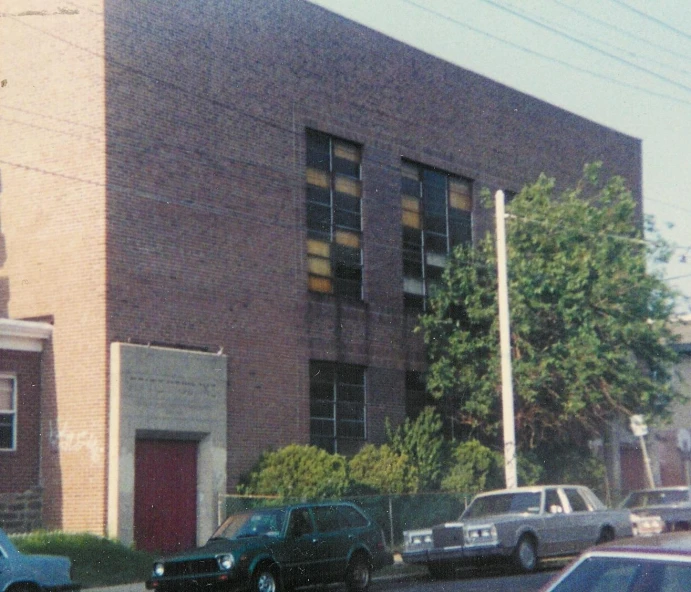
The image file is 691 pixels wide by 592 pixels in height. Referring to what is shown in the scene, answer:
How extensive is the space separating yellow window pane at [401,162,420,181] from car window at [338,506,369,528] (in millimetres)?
14026

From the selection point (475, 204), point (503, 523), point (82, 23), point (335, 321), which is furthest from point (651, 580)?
point (475, 204)

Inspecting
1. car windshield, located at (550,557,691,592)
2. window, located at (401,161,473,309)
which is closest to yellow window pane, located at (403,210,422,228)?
window, located at (401,161,473,309)

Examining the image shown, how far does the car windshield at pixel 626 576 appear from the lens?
6.32 meters

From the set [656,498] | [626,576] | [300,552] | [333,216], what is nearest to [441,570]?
[300,552]

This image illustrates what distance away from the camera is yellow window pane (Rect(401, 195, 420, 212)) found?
3222 cm

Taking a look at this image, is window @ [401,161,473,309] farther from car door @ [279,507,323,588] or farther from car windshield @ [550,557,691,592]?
car windshield @ [550,557,691,592]

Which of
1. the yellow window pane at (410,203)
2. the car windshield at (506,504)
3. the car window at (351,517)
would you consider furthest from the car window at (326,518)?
the yellow window pane at (410,203)

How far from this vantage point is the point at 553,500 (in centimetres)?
2255

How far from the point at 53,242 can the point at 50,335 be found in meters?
1.91

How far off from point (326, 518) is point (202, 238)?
877 cm

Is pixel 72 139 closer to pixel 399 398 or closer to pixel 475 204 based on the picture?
pixel 399 398

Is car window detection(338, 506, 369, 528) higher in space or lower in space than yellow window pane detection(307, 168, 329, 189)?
lower

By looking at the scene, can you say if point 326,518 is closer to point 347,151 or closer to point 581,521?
point 581,521

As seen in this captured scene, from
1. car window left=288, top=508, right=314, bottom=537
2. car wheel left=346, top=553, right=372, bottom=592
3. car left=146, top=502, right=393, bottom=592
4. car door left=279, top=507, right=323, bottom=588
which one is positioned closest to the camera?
car left=146, top=502, right=393, bottom=592
